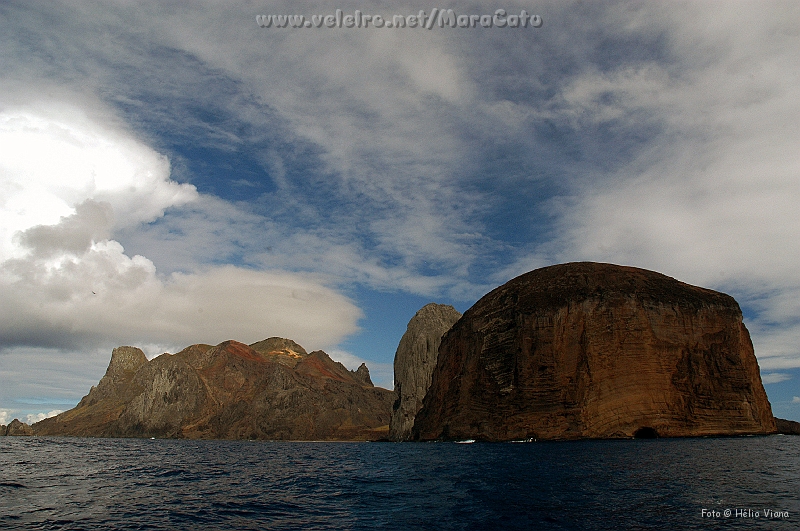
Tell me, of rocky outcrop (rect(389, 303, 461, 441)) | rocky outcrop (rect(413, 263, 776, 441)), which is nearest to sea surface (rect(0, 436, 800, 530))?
rocky outcrop (rect(413, 263, 776, 441))

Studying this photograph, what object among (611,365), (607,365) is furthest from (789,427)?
(607,365)

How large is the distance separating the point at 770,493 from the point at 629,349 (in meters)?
76.8

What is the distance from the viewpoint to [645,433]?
91.9 metres

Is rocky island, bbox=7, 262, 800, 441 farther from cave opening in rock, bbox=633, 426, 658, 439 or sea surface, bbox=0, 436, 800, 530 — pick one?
sea surface, bbox=0, 436, 800, 530

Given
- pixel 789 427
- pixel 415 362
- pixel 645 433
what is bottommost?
pixel 645 433

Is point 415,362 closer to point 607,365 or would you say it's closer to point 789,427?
point 607,365

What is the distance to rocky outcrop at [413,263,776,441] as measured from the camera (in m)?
92.7

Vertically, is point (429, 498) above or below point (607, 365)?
below

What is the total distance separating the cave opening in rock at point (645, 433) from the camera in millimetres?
91088

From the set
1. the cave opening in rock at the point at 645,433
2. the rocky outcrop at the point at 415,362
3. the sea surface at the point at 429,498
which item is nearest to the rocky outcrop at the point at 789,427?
the cave opening in rock at the point at 645,433

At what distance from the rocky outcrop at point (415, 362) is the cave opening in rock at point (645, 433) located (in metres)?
86.6

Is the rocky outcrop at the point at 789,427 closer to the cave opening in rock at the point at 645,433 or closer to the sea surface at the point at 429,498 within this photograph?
the cave opening in rock at the point at 645,433

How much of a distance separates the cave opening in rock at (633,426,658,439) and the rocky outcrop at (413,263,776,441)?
262 mm

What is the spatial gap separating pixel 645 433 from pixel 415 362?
97.0 m
